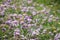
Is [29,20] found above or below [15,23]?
above

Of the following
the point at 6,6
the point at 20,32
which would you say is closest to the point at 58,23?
the point at 20,32

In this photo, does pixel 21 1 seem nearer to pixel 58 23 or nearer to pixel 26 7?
pixel 26 7

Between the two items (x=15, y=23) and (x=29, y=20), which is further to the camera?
(x=29, y=20)

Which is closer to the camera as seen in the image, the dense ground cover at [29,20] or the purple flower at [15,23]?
the dense ground cover at [29,20]

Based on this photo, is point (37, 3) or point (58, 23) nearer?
point (58, 23)

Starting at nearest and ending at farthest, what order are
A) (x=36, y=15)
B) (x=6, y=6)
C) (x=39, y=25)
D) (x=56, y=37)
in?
(x=56, y=37) → (x=39, y=25) → (x=36, y=15) → (x=6, y=6)

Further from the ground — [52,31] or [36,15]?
[36,15]

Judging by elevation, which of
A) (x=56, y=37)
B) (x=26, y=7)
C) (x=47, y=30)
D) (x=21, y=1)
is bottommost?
(x=56, y=37)

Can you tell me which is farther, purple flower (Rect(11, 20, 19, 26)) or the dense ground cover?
purple flower (Rect(11, 20, 19, 26))
